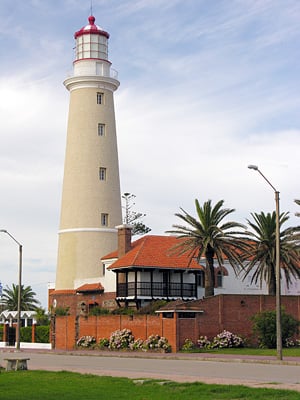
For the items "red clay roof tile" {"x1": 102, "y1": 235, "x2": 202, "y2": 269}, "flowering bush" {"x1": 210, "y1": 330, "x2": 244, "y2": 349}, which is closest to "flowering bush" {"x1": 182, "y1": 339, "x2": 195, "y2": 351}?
"flowering bush" {"x1": 210, "y1": 330, "x2": 244, "y2": 349}

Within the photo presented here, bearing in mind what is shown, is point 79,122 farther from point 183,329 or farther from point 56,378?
point 56,378

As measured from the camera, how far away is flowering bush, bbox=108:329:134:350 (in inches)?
1981

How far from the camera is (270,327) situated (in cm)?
4775

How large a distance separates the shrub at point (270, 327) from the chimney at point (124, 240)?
16.3 meters

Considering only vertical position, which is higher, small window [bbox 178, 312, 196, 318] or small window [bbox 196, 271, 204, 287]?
small window [bbox 196, 271, 204, 287]

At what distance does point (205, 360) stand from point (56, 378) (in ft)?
53.5

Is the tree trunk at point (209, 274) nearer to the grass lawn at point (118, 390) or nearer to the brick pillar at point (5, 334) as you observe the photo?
the brick pillar at point (5, 334)

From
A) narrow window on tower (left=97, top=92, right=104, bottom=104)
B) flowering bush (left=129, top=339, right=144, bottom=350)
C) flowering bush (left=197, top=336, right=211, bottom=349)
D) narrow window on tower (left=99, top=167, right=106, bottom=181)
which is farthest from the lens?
narrow window on tower (left=97, top=92, right=104, bottom=104)

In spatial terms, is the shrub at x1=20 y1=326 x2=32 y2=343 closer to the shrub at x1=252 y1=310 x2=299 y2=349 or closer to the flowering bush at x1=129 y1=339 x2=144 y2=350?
the flowering bush at x1=129 y1=339 x2=144 y2=350

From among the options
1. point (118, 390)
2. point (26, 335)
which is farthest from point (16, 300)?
point (118, 390)

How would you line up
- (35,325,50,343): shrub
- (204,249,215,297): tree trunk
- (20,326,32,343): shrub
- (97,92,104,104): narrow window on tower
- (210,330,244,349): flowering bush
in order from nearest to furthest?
(210,330,244,349): flowering bush
(204,249,215,297): tree trunk
(35,325,50,343): shrub
(20,326,32,343): shrub
(97,92,104,104): narrow window on tower

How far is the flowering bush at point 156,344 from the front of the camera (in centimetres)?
4712

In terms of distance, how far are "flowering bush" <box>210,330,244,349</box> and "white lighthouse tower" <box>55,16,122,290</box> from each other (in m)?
18.3

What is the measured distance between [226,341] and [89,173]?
22.4 m
